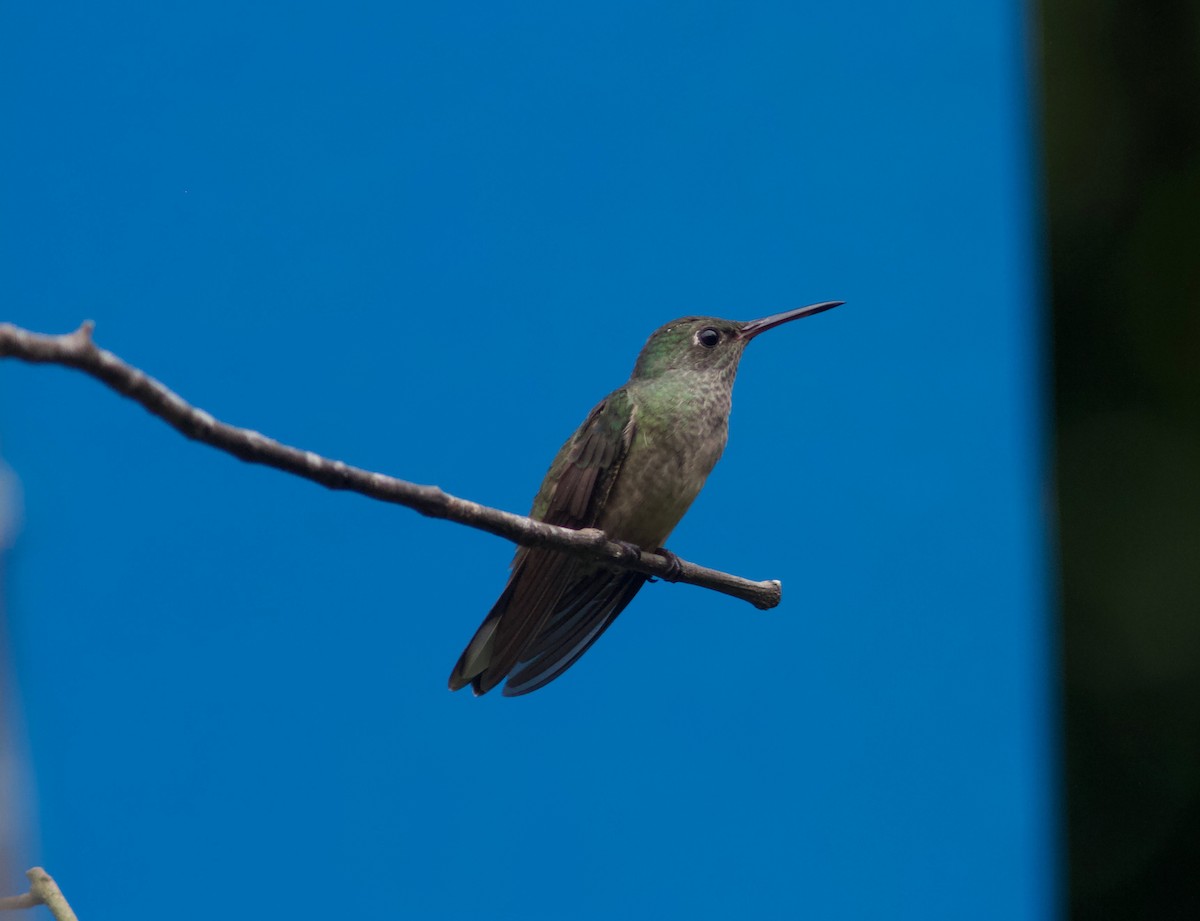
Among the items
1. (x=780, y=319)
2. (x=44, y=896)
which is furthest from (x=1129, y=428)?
(x=44, y=896)

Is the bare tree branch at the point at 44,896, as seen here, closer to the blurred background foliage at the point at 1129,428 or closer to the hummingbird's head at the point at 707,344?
the blurred background foliage at the point at 1129,428

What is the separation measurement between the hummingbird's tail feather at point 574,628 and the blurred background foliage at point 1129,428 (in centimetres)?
73

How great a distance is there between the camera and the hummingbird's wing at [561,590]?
1707mm

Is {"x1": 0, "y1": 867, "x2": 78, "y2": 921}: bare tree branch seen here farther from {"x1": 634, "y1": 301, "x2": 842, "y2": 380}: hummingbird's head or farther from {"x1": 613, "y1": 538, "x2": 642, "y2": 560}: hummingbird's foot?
{"x1": 634, "y1": 301, "x2": 842, "y2": 380}: hummingbird's head

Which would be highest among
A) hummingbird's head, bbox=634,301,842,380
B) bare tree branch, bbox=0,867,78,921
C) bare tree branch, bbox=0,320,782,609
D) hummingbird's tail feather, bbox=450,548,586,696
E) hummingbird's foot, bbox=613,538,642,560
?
hummingbird's head, bbox=634,301,842,380

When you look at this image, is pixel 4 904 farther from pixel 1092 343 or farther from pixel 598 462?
pixel 1092 343

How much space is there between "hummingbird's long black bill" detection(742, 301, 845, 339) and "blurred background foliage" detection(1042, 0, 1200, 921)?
19.5 inches

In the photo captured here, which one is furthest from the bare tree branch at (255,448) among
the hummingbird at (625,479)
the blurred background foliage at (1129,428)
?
the blurred background foliage at (1129,428)

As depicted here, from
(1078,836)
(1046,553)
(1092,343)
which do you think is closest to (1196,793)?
(1078,836)

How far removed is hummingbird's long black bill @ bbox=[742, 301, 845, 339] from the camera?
72.7 inches

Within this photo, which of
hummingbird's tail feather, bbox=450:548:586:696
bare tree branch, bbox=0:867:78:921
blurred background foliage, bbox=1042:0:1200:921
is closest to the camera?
bare tree branch, bbox=0:867:78:921

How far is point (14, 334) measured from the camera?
0.83 meters

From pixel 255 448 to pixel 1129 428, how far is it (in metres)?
0.99

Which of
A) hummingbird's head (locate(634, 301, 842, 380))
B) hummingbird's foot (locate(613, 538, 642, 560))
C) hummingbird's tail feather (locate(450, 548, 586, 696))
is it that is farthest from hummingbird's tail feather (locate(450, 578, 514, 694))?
hummingbird's head (locate(634, 301, 842, 380))
